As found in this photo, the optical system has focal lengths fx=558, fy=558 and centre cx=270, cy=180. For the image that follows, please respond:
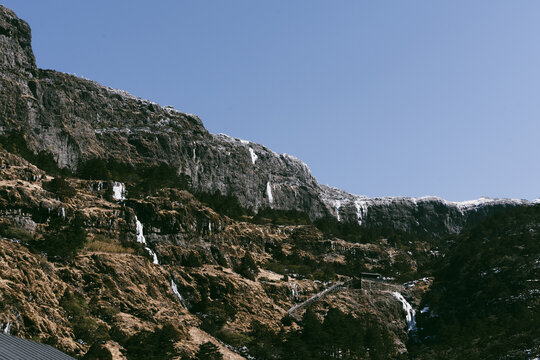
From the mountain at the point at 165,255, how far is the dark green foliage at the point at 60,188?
29 cm

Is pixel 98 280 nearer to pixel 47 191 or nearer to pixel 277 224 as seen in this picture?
pixel 47 191

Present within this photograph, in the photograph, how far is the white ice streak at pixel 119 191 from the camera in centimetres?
9904

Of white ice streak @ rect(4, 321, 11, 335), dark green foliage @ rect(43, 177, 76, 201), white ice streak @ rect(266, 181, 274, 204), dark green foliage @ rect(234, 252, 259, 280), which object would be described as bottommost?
white ice streak @ rect(4, 321, 11, 335)

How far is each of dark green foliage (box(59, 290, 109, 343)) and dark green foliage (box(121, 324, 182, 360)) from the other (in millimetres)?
3123

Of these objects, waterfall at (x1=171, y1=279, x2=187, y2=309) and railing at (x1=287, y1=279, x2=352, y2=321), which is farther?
railing at (x1=287, y1=279, x2=352, y2=321)

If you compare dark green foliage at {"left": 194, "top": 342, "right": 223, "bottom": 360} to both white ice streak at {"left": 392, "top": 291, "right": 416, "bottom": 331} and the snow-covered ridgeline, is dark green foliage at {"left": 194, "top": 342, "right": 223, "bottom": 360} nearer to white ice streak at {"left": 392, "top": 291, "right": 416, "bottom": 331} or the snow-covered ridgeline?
the snow-covered ridgeline

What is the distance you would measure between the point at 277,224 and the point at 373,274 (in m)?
31.1

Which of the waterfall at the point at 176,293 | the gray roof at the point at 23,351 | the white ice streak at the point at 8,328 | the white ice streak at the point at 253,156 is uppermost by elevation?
the white ice streak at the point at 253,156

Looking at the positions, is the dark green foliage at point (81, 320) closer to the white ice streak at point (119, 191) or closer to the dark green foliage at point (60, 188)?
the dark green foliage at point (60, 188)

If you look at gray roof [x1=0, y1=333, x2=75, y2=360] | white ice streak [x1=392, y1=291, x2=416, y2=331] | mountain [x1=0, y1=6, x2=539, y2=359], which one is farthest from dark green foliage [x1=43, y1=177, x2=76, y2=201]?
white ice streak [x1=392, y1=291, x2=416, y2=331]

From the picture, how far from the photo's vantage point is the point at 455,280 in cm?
11862

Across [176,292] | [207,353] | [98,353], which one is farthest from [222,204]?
[98,353]

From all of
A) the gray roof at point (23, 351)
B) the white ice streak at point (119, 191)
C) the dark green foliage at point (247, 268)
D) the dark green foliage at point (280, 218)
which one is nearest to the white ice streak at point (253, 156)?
the dark green foliage at point (280, 218)

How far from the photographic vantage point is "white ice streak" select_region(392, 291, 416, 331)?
109625mm
